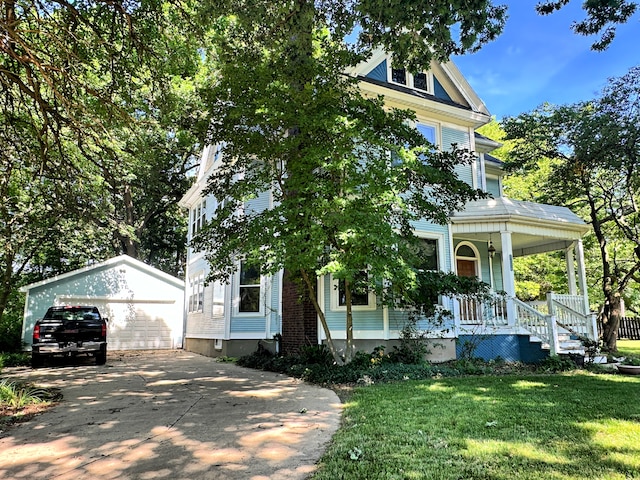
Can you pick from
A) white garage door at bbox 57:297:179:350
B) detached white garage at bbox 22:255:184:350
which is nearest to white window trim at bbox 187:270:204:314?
detached white garage at bbox 22:255:184:350

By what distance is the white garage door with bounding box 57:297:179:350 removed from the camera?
17938 millimetres

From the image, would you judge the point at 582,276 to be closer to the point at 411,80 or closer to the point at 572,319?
the point at 572,319

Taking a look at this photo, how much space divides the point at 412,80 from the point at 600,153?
605 cm

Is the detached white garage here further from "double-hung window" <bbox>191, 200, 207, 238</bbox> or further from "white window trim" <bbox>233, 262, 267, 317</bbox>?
"white window trim" <bbox>233, 262, 267, 317</bbox>

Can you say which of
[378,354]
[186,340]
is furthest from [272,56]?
[186,340]

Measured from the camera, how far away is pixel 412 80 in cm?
1377

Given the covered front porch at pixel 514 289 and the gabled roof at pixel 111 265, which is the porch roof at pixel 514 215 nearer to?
the covered front porch at pixel 514 289

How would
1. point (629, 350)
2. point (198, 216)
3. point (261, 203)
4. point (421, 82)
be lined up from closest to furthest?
point (261, 203) → point (421, 82) → point (629, 350) → point (198, 216)

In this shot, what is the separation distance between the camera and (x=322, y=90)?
8547mm

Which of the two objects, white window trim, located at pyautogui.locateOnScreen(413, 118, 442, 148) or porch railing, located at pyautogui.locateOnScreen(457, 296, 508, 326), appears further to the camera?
white window trim, located at pyautogui.locateOnScreen(413, 118, 442, 148)

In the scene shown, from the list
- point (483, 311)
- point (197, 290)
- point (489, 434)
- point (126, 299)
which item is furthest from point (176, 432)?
point (126, 299)

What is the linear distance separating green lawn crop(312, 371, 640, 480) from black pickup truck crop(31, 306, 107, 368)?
28.6 ft

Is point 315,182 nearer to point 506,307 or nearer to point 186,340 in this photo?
point 506,307

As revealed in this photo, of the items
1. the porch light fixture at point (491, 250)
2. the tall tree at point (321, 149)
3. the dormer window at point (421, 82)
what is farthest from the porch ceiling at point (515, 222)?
the dormer window at point (421, 82)
